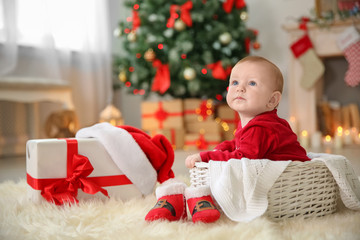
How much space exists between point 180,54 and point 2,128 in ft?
4.48

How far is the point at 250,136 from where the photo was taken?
998 millimetres

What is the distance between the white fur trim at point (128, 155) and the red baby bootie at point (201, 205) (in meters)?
0.31

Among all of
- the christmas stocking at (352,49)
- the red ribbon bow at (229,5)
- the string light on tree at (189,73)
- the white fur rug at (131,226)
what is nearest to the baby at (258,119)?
the white fur rug at (131,226)

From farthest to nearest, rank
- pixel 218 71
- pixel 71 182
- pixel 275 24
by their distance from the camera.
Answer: pixel 275 24
pixel 218 71
pixel 71 182

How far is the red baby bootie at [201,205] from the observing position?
2.99 ft

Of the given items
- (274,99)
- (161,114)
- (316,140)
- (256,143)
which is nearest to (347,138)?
(316,140)

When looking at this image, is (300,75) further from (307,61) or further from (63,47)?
(63,47)

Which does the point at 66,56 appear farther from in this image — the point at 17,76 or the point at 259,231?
the point at 259,231

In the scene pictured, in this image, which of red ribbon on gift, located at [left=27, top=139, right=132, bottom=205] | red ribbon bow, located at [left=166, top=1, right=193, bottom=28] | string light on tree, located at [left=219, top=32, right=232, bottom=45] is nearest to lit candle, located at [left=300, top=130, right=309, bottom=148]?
string light on tree, located at [left=219, top=32, right=232, bottom=45]

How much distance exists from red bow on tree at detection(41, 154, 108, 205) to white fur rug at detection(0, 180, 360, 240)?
50 millimetres

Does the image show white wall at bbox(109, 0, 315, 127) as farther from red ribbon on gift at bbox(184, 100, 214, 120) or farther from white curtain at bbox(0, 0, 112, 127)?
white curtain at bbox(0, 0, 112, 127)

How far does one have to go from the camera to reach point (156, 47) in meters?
2.95

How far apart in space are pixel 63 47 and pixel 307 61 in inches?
75.7

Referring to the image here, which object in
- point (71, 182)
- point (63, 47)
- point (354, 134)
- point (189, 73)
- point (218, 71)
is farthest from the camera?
point (63, 47)
